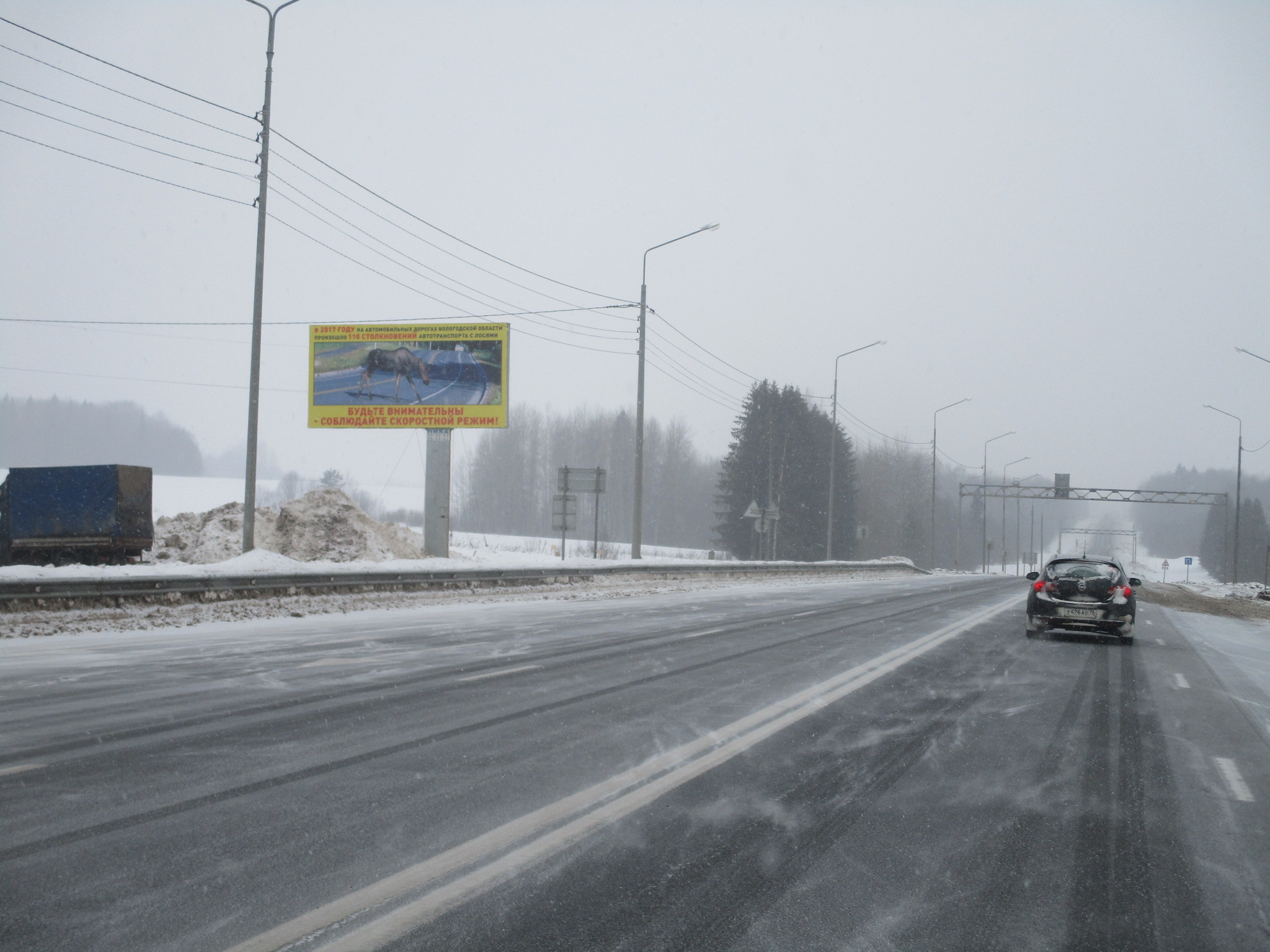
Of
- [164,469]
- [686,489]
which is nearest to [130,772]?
[164,469]

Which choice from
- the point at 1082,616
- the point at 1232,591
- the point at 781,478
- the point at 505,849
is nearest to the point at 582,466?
the point at 781,478

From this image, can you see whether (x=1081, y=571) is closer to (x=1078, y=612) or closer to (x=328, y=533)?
(x=1078, y=612)

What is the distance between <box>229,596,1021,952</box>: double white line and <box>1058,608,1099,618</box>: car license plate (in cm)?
893

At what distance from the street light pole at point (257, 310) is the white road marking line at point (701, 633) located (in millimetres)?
9760

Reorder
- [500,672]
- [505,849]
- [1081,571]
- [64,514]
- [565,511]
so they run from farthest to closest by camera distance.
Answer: [565,511] → [64,514] → [1081,571] → [500,672] → [505,849]

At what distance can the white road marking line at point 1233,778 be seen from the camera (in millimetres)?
5555

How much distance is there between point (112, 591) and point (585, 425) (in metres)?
97.2

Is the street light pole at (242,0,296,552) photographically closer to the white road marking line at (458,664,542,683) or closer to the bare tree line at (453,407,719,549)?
the white road marking line at (458,664,542,683)

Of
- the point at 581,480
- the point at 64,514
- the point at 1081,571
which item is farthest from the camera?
the point at 581,480

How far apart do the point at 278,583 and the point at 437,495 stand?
12.3 m

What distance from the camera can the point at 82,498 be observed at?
22734 mm

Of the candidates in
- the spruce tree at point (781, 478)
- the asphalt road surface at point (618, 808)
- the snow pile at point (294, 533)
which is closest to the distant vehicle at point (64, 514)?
the snow pile at point (294, 533)

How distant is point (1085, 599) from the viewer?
562 inches

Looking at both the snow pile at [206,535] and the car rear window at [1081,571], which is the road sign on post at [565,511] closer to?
the snow pile at [206,535]
